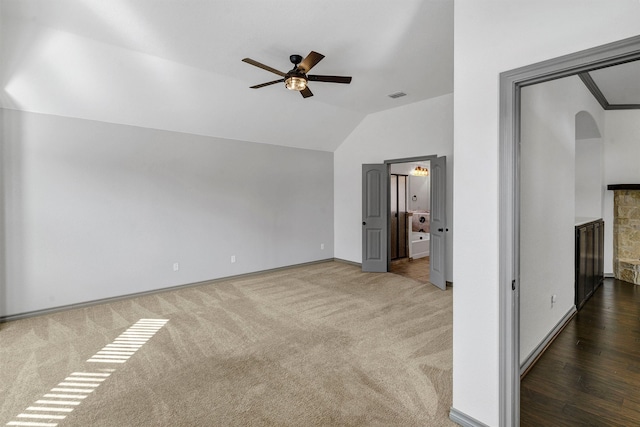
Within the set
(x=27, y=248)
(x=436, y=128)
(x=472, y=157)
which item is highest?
(x=436, y=128)

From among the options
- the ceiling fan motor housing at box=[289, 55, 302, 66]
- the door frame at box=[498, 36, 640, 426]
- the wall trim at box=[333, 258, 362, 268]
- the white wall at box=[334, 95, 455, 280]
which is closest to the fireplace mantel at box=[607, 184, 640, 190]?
the white wall at box=[334, 95, 455, 280]

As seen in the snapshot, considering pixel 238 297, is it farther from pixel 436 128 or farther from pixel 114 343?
pixel 436 128

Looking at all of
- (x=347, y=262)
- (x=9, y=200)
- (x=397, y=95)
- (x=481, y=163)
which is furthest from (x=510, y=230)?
(x=347, y=262)

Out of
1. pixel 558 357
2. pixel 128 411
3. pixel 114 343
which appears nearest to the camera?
pixel 128 411

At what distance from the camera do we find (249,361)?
2928 millimetres

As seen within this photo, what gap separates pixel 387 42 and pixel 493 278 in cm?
269

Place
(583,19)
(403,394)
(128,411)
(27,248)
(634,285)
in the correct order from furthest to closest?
1. (634,285)
2. (27,248)
3. (403,394)
4. (128,411)
5. (583,19)

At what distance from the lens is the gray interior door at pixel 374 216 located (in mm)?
6359

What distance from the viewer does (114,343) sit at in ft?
10.9

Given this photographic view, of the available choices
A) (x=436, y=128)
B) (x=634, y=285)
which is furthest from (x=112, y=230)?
(x=634, y=285)

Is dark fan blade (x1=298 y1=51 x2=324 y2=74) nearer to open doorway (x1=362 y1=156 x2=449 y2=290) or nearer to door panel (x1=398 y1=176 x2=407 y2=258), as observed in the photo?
open doorway (x1=362 y1=156 x2=449 y2=290)

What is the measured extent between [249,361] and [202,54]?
334cm

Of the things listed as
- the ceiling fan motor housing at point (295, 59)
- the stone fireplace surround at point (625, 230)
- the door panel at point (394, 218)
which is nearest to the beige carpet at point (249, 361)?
the door panel at point (394, 218)

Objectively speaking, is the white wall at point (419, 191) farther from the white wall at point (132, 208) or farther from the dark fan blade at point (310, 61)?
the dark fan blade at point (310, 61)
